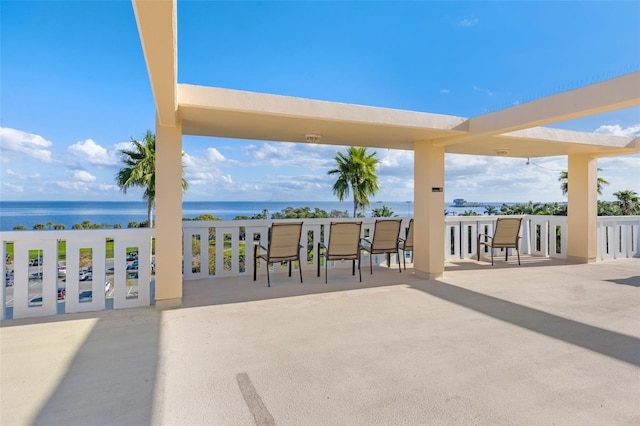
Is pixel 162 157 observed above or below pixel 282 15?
below

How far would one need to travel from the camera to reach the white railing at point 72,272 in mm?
3809

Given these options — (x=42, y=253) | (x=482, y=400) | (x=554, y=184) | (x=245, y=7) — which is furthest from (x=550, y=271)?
A: (x=554, y=184)

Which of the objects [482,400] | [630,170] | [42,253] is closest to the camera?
Result: [482,400]

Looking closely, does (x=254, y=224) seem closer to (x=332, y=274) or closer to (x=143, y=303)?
(x=332, y=274)

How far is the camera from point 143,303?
4316 millimetres

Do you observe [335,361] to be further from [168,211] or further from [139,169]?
[139,169]

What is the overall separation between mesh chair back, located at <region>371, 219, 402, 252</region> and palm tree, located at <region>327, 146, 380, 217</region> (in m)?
4.02

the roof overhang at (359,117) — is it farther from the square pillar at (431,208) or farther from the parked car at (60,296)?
the parked car at (60,296)

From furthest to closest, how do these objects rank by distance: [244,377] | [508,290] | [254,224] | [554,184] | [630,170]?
1. [554,184]
2. [630,170]
3. [254,224]
4. [508,290]
5. [244,377]

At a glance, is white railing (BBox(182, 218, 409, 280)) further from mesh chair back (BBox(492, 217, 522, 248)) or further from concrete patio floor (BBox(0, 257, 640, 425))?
mesh chair back (BBox(492, 217, 522, 248))

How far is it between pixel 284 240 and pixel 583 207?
6.87 meters

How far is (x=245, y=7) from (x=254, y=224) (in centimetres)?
523

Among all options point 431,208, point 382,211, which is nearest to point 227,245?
point 431,208

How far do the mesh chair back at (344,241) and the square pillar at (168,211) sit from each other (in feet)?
8.24
